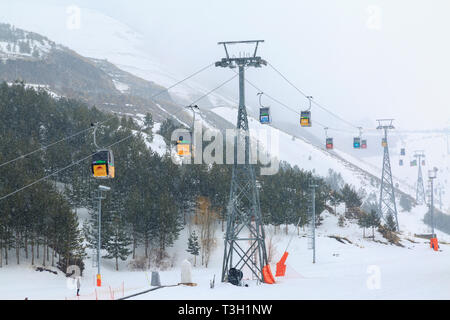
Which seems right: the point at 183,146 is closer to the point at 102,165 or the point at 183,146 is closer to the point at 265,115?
the point at 265,115

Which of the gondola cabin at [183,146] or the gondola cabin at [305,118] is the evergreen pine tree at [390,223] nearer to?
the gondola cabin at [305,118]

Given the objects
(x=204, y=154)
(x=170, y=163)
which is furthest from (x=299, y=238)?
(x=204, y=154)

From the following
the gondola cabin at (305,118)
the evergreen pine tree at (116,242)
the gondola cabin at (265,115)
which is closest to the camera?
the gondola cabin at (265,115)

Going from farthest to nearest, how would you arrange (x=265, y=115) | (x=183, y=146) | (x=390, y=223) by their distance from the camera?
(x=390, y=223) < (x=265, y=115) < (x=183, y=146)

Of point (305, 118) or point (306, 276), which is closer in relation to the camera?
point (305, 118)

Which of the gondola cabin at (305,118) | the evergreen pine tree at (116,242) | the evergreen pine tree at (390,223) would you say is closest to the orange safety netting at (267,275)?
the gondola cabin at (305,118)

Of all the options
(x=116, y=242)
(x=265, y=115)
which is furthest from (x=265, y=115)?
(x=116, y=242)

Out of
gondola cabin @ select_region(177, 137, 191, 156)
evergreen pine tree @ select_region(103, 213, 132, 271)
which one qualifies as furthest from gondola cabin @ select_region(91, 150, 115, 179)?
evergreen pine tree @ select_region(103, 213, 132, 271)

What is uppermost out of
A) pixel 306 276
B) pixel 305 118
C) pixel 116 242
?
pixel 305 118

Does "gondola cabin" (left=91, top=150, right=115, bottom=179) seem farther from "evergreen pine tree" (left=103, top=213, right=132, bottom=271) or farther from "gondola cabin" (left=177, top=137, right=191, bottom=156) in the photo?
"evergreen pine tree" (left=103, top=213, right=132, bottom=271)

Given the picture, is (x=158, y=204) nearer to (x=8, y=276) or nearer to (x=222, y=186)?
(x=222, y=186)

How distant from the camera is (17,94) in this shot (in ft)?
254

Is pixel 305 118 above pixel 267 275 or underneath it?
above

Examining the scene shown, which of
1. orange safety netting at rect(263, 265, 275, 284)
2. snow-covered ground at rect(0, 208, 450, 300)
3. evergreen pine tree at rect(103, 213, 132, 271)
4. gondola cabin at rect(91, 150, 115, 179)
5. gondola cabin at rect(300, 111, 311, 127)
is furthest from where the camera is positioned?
evergreen pine tree at rect(103, 213, 132, 271)
